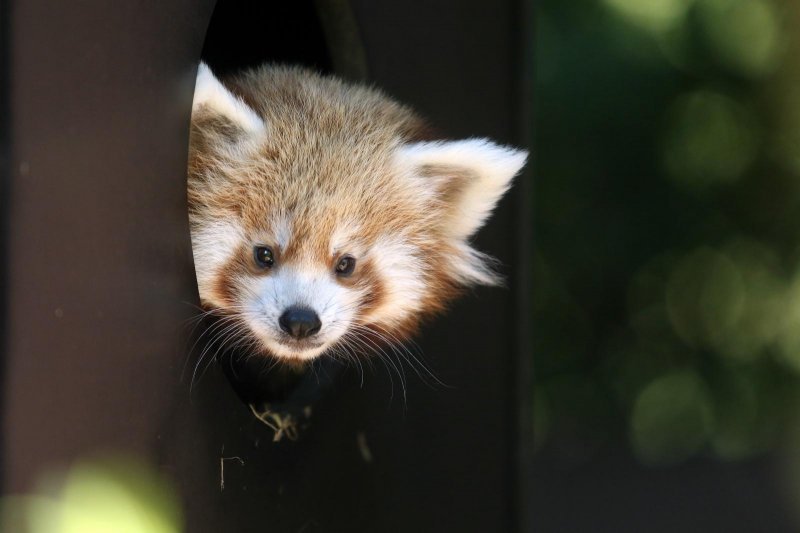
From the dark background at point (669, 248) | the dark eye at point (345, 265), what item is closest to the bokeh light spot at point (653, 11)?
the dark background at point (669, 248)

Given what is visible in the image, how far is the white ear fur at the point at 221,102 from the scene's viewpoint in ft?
5.43

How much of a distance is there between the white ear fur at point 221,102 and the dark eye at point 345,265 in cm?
28

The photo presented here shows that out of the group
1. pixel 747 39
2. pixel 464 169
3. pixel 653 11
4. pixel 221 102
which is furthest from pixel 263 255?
pixel 747 39

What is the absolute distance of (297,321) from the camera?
70.2 inches

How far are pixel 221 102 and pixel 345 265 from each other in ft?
1.25

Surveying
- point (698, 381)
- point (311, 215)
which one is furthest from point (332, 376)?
point (698, 381)

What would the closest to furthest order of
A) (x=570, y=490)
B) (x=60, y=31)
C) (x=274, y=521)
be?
(x=60, y=31) < (x=274, y=521) < (x=570, y=490)

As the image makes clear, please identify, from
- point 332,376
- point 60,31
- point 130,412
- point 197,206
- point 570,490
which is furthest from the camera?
point 570,490

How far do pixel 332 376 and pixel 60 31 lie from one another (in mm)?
1170

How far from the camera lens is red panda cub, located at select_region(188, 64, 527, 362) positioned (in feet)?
5.84

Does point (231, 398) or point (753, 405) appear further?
point (753, 405)

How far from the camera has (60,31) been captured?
1.21 metres

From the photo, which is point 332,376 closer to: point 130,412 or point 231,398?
point 231,398

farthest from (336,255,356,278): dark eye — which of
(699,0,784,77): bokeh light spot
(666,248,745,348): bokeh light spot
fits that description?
(699,0,784,77): bokeh light spot
